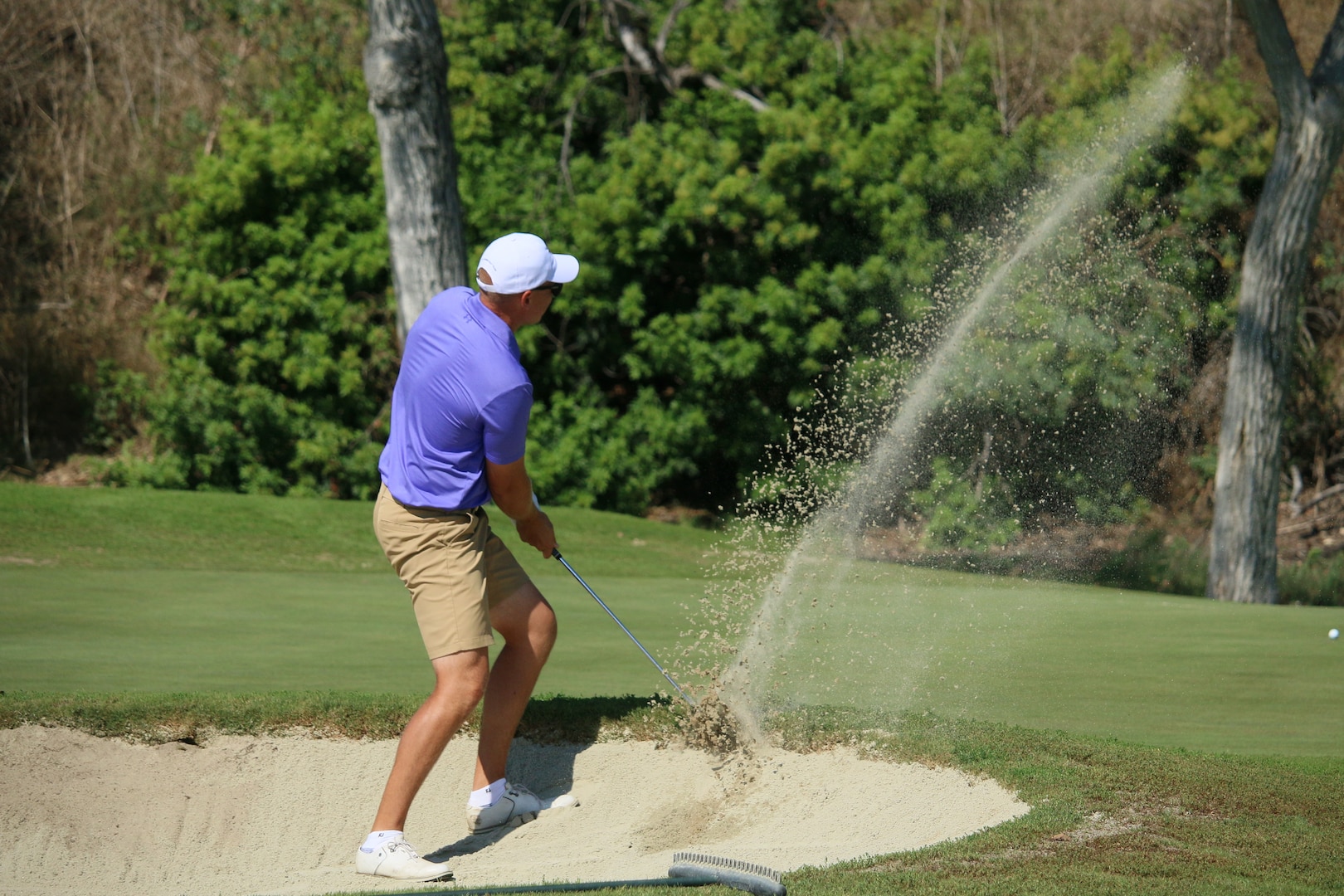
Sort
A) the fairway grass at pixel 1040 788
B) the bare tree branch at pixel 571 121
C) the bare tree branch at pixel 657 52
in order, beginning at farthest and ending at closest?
the bare tree branch at pixel 657 52 → the bare tree branch at pixel 571 121 → the fairway grass at pixel 1040 788

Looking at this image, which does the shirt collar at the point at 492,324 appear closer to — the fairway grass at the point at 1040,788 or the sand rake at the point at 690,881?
the sand rake at the point at 690,881

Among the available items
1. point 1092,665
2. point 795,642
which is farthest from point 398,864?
point 1092,665

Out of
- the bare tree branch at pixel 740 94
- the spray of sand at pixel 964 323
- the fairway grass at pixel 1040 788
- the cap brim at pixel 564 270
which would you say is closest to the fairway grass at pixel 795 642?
the fairway grass at pixel 1040 788

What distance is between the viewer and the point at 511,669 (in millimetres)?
4711

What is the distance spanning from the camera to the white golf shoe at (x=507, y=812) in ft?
15.4

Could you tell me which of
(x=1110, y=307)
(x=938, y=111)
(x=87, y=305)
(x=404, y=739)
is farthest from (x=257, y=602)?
(x=87, y=305)

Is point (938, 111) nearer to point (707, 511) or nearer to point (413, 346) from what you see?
point (707, 511)

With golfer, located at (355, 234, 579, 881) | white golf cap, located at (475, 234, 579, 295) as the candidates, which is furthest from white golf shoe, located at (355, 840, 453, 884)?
white golf cap, located at (475, 234, 579, 295)

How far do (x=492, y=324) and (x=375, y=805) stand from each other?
6.18 feet

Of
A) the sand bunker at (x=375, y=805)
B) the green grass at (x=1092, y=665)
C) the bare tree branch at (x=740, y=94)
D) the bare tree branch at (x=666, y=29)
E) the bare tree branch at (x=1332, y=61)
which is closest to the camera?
the sand bunker at (x=375, y=805)

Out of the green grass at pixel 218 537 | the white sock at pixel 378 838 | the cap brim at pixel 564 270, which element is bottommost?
the green grass at pixel 218 537

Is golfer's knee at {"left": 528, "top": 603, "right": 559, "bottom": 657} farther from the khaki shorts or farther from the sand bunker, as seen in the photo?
the sand bunker

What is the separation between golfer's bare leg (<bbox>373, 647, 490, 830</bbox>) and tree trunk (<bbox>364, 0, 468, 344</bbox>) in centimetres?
878

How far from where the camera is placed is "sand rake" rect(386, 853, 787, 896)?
141 inches
